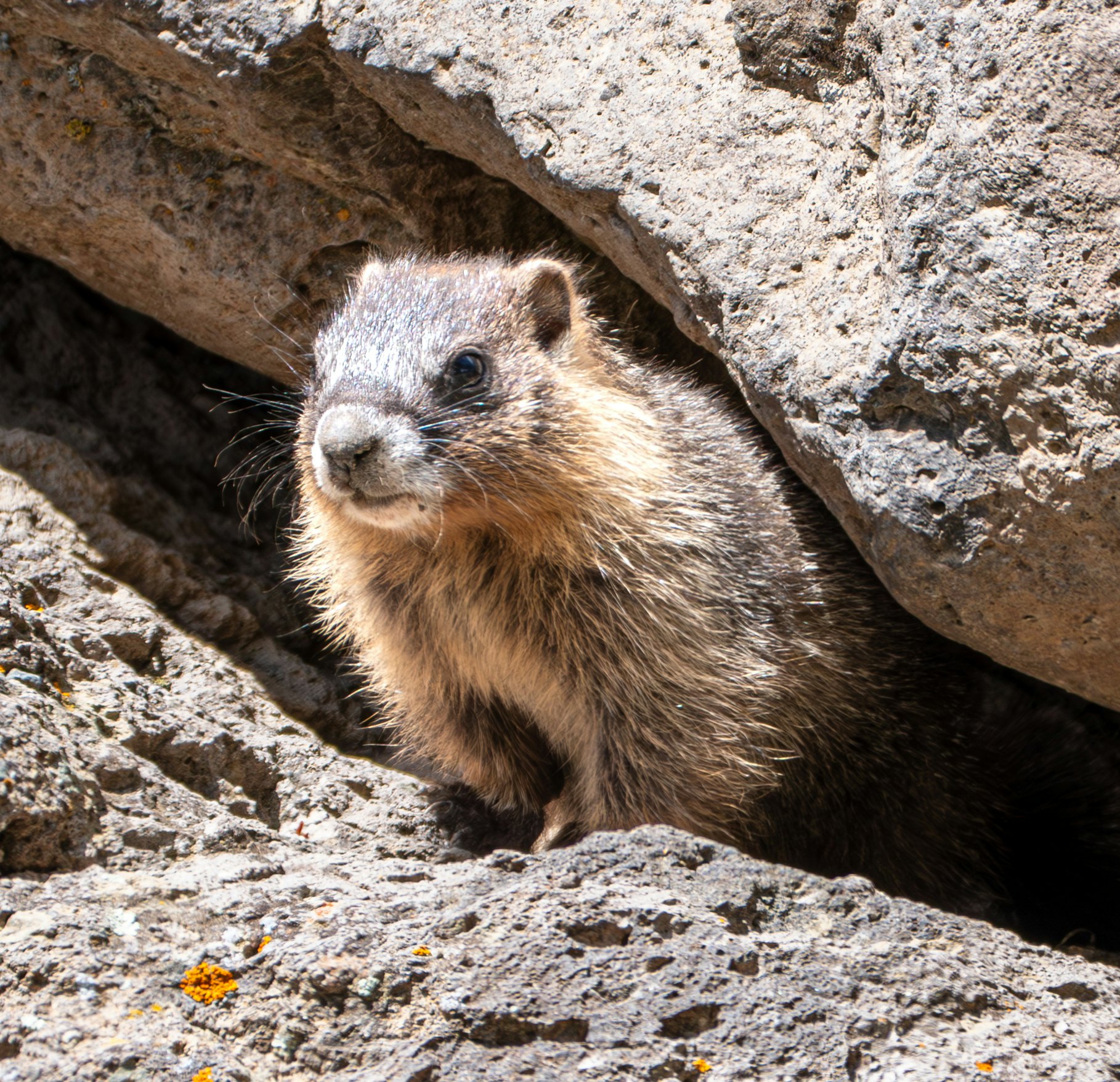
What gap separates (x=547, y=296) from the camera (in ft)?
13.6

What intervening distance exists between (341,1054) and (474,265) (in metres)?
2.79

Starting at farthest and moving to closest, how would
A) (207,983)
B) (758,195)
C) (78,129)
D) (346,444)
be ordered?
1. (78,129)
2. (758,195)
3. (346,444)
4. (207,983)

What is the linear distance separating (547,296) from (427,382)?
70 cm

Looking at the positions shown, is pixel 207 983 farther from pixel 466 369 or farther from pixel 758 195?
pixel 758 195

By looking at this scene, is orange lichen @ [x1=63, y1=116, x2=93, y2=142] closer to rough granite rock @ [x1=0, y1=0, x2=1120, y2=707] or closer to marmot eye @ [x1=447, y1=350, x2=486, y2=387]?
rough granite rock @ [x1=0, y1=0, x2=1120, y2=707]

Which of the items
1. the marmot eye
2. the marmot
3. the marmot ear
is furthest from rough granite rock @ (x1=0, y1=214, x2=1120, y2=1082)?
the marmot ear

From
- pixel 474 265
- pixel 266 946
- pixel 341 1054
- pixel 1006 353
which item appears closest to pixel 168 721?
pixel 266 946

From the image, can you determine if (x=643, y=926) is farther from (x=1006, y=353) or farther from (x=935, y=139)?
(x=935, y=139)

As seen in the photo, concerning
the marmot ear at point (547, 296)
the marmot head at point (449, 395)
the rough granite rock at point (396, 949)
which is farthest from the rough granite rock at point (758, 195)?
the rough granite rock at point (396, 949)

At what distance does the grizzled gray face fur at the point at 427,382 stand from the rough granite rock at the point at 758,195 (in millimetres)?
406

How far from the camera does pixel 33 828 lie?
113 inches

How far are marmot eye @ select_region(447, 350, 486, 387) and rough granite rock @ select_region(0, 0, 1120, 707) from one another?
70 centimetres

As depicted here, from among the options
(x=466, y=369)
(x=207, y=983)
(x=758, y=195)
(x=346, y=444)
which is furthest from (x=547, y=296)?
(x=207, y=983)

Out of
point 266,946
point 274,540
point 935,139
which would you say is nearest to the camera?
point 266,946
